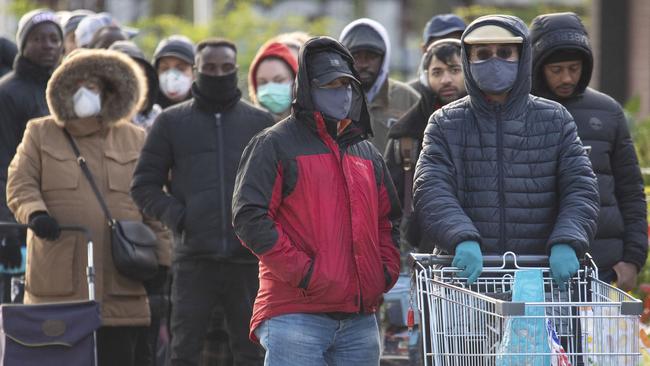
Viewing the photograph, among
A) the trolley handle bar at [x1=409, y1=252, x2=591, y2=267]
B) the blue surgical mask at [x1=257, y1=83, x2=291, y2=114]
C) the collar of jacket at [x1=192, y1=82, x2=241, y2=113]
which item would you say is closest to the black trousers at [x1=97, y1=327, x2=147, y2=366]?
the collar of jacket at [x1=192, y1=82, x2=241, y2=113]

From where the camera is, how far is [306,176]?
6.31 m

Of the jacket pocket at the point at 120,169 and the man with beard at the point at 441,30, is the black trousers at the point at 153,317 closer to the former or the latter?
the jacket pocket at the point at 120,169

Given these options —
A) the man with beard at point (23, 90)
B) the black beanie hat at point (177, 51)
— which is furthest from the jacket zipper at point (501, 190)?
the black beanie hat at point (177, 51)

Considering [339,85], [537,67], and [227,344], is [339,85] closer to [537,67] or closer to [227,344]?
[537,67]

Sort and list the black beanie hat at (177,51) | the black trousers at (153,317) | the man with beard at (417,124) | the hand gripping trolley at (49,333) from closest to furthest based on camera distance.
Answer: the hand gripping trolley at (49,333)
the man with beard at (417,124)
the black trousers at (153,317)
the black beanie hat at (177,51)

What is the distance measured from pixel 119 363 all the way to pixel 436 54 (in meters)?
2.74

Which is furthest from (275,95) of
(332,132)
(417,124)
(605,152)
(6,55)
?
(6,55)

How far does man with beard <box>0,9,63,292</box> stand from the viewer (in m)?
9.36

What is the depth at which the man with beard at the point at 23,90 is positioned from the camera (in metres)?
9.36

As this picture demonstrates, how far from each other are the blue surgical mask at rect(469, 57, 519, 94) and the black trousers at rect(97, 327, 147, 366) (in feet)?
11.4

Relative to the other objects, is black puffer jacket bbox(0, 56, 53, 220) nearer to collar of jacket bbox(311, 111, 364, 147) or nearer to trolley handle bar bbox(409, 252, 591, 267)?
collar of jacket bbox(311, 111, 364, 147)

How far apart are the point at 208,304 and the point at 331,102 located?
230 cm

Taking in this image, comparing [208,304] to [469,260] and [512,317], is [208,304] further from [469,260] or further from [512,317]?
[512,317]

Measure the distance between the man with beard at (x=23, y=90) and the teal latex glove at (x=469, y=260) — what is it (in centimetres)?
429
